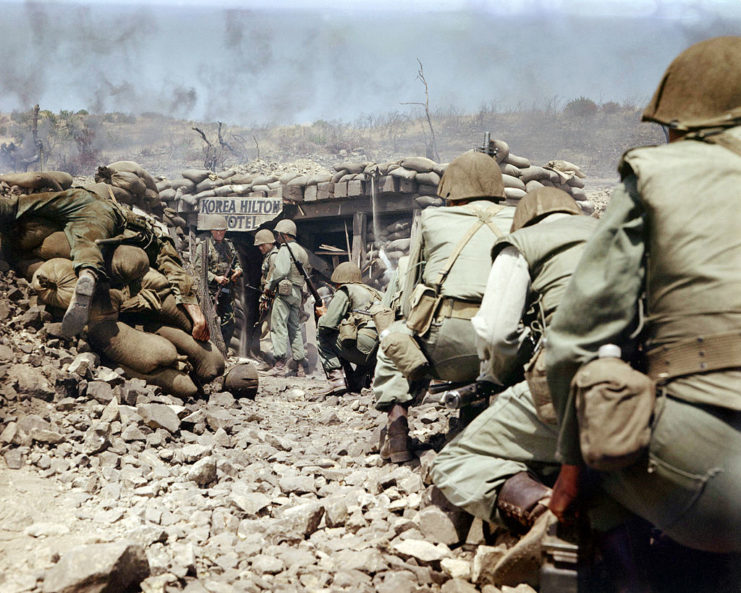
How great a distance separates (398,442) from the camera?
11.3 ft

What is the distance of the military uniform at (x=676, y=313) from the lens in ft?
4.49

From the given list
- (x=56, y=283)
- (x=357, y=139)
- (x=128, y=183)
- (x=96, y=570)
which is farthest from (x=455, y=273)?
(x=357, y=139)

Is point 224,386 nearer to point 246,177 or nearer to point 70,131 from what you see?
point 246,177

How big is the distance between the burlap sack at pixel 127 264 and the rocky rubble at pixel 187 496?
0.61m

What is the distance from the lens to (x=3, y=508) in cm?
271

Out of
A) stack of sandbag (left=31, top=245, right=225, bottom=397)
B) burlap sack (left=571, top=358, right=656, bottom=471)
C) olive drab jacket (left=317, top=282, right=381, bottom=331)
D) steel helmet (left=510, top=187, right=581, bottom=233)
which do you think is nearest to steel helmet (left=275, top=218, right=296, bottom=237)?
olive drab jacket (left=317, top=282, right=381, bottom=331)

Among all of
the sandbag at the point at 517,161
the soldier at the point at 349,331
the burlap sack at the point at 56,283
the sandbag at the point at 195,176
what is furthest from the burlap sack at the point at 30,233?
the sandbag at the point at 195,176

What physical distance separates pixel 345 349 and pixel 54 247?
311 cm

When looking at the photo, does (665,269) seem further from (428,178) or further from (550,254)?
(428,178)

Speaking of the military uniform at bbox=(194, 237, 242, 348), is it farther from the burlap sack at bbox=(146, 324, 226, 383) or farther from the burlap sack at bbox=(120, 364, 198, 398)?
the burlap sack at bbox=(120, 364, 198, 398)

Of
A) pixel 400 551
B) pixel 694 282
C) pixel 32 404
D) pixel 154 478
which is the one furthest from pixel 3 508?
pixel 694 282

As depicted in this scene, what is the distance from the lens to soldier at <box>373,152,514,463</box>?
3.02 metres

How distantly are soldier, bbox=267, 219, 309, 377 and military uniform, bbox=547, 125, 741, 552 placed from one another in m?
8.24

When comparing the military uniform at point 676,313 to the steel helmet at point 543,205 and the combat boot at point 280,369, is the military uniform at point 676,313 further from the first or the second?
the combat boot at point 280,369
